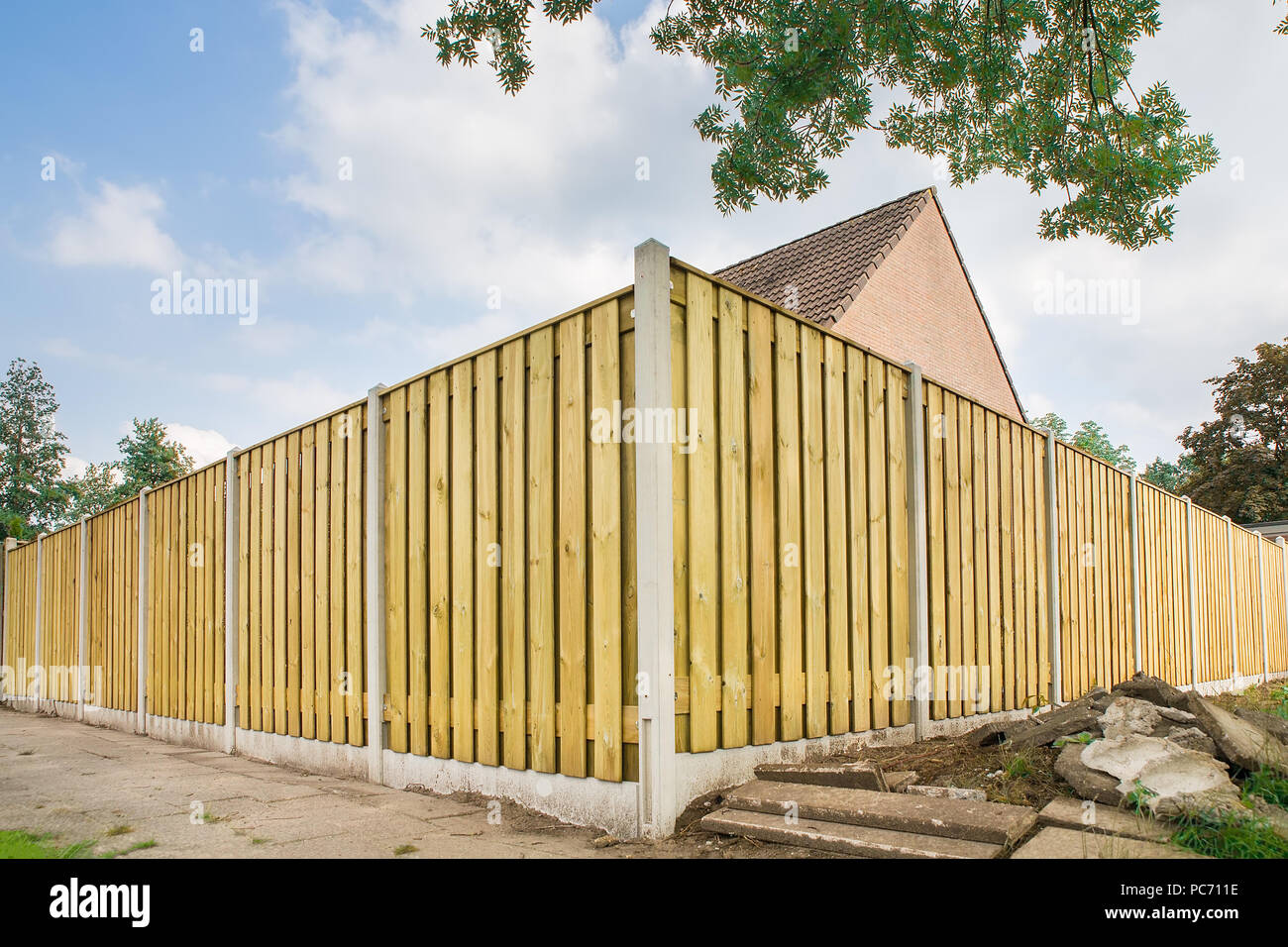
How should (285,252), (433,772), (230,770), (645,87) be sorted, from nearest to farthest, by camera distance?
(433,772) → (230,770) → (645,87) → (285,252)

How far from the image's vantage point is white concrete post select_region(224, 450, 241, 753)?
6.94 meters

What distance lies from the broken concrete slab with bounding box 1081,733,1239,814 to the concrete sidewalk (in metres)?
2.00

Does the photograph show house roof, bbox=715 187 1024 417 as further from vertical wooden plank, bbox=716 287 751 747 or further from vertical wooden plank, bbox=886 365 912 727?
vertical wooden plank, bbox=716 287 751 747

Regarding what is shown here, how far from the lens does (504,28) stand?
6.74m

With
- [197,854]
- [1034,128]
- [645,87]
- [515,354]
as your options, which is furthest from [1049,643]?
[197,854]

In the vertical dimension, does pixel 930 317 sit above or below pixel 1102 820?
above

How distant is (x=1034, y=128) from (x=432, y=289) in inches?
202

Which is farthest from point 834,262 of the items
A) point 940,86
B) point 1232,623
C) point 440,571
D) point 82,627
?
point 82,627

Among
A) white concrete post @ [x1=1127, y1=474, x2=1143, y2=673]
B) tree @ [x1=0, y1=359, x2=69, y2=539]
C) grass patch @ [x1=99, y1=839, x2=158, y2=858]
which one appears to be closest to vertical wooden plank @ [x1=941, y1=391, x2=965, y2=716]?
white concrete post @ [x1=1127, y1=474, x2=1143, y2=673]

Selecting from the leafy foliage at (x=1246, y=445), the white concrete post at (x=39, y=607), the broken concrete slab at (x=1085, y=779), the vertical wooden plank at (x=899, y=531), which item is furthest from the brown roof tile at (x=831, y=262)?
the leafy foliage at (x=1246, y=445)

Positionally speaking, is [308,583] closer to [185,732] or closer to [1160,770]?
[185,732]

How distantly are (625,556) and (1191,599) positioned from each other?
32.0ft

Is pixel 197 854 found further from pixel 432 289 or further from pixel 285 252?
pixel 285 252

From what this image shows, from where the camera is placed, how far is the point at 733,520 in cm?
388
